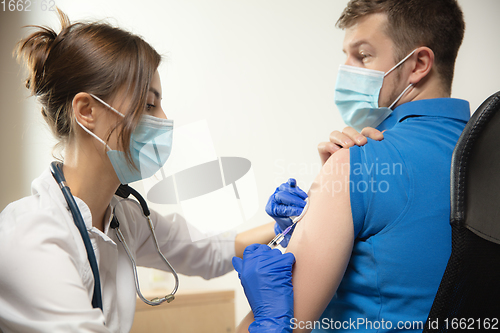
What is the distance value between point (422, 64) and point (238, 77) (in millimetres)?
684

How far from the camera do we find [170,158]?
1006 millimetres

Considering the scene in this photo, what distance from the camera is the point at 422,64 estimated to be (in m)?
0.96

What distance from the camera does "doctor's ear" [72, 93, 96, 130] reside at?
990 millimetres

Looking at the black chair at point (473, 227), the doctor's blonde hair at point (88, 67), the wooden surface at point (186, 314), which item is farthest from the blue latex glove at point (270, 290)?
the wooden surface at point (186, 314)

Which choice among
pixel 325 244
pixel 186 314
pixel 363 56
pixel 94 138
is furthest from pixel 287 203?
pixel 186 314

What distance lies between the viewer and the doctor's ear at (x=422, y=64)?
3.13 feet

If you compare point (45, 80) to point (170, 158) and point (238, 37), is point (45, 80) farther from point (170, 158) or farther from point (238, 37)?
point (238, 37)

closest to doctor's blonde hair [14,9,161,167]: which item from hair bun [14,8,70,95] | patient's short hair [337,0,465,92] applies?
hair bun [14,8,70,95]

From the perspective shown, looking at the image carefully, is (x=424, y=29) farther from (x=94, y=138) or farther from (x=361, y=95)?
(x=94, y=138)

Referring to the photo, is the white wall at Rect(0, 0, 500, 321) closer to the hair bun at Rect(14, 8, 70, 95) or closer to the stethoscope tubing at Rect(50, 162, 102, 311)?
the hair bun at Rect(14, 8, 70, 95)

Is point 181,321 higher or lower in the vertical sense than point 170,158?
lower

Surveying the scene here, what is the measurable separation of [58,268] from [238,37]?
108 cm

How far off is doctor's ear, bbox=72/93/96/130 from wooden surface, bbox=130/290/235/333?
808 mm

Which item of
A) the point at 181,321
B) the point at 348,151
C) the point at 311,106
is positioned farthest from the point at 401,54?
the point at 181,321
